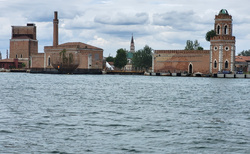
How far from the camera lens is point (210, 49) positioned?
94688 millimetres

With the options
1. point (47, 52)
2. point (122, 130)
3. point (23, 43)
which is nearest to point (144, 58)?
point (47, 52)

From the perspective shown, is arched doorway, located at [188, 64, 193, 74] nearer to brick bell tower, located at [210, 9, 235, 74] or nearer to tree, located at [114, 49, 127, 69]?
brick bell tower, located at [210, 9, 235, 74]

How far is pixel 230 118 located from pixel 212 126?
9.86 feet

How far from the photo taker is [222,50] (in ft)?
302

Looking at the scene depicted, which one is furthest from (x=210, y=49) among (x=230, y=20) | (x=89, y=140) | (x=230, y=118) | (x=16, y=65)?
(x=89, y=140)

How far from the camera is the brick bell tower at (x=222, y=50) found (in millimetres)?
91625

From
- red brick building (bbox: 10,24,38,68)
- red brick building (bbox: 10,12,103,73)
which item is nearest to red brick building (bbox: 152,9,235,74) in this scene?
red brick building (bbox: 10,12,103,73)

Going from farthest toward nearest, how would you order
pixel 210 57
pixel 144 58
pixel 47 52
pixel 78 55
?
pixel 144 58
pixel 47 52
pixel 78 55
pixel 210 57

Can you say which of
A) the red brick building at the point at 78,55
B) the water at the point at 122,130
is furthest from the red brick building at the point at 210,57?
the water at the point at 122,130

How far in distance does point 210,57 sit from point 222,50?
324 cm

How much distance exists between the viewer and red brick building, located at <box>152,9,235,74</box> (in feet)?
302

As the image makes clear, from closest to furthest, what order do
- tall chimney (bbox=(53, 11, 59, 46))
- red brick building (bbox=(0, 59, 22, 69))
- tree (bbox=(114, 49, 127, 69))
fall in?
tall chimney (bbox=(53, 11, 59, 46))
tree (bbox=(114, 49, 127, 69))
red brick building (bbox=(0, 59, 22, 69))

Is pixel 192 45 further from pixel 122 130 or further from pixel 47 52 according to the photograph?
pixel 122 130

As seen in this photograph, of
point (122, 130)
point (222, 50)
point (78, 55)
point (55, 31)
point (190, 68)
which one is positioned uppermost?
point (55, 31)
